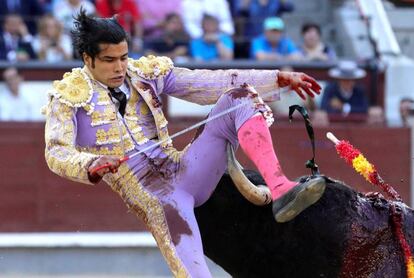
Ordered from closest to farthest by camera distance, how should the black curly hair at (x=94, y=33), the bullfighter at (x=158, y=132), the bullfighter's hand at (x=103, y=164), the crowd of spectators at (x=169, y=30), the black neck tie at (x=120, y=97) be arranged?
the bullfighter's hand at (x=103, y=164) < the bullfighter at (x=158, y=132) < the black curly hair at (x=94, y=33) < the black neck tie at (x=120, y=97) < the crowd of spectators at (x=169, y=30)

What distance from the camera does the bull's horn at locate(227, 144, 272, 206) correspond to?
460 cm

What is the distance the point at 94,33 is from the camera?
452cm

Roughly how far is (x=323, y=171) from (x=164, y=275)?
127 centimetres

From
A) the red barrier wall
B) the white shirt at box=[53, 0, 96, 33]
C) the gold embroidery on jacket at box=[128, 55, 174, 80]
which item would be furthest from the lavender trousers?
the white shirt at box=[53, 0, 96, 33]

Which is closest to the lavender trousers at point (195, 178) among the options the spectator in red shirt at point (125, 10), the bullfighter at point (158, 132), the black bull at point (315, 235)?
the bullfighter at point (158, 132)

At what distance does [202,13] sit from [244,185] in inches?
195

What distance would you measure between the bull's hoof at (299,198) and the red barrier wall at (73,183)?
412cm

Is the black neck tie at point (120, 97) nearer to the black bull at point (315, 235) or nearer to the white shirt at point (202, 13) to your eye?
the black bull at point (315, 235)

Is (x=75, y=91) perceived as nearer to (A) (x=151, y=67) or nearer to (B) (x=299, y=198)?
(A) (x=151, y=67)

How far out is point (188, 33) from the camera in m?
9.33

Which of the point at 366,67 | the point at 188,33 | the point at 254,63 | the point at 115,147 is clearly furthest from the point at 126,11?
the point at 115,147

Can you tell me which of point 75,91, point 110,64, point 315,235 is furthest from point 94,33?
point 315,235

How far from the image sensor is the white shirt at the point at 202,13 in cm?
943

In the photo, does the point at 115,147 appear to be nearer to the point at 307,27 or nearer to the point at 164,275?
the point at 164,275
